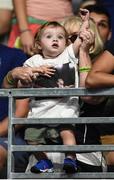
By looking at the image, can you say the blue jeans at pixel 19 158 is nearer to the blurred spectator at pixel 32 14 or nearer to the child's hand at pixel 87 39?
the child's hand at pixel 87 39

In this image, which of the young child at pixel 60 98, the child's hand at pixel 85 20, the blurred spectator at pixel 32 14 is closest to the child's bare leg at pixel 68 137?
the young child at pixel 60 98

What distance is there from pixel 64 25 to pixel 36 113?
0.86 m

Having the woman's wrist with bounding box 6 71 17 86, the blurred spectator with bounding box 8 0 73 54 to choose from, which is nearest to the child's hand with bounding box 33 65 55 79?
the woman's wrist with bounding box 6 71 17 86

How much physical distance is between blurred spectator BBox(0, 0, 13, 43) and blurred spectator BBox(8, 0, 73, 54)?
6 cm

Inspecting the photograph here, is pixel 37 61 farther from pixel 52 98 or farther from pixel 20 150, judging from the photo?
pixel 20 150

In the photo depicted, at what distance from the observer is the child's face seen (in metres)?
5.82

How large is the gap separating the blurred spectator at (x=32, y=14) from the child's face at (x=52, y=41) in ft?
2.02

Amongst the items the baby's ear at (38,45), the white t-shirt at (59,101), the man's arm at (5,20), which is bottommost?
the white t-shirt at (59,101)

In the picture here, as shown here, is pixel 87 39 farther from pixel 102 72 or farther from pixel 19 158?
pixel 19 158

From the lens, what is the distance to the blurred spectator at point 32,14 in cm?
655

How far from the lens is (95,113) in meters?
5.73


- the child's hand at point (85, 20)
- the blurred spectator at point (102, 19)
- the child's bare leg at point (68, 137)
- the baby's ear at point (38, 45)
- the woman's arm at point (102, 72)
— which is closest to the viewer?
the woman's arm at point (102, 72)

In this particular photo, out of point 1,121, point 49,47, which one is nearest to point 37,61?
point 49,47

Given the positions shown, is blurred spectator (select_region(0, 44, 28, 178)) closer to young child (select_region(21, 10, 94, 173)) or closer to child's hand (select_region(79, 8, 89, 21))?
young child (select_region(21, 10, 94, 173))
